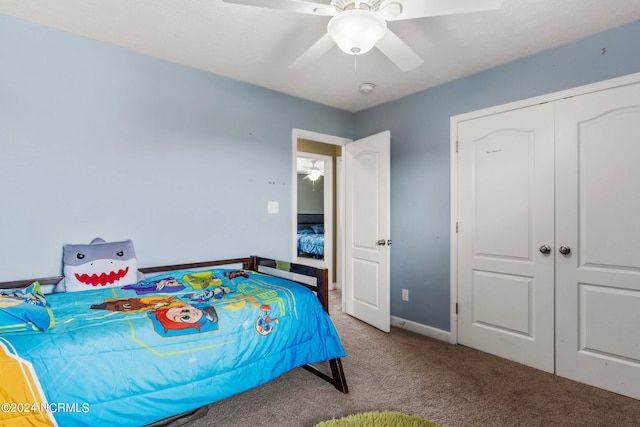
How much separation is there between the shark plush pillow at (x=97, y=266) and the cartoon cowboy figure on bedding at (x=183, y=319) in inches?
28.2

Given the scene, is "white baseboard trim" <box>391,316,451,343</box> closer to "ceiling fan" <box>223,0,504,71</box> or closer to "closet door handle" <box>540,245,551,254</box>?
"closet door handle" <box>540,245,551,254</box>

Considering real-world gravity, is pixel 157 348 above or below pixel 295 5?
below

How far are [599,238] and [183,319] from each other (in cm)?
259

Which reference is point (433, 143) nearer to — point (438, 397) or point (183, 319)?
point (438, 397)

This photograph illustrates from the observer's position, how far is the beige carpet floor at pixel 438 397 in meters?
1.83

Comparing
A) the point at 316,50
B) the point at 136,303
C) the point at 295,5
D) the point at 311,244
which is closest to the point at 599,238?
the point at 316,50

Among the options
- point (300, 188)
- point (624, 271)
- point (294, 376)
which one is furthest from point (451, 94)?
point (300, 188)

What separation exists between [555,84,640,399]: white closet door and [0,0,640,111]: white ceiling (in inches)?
21.3

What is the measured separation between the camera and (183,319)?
5.32ft

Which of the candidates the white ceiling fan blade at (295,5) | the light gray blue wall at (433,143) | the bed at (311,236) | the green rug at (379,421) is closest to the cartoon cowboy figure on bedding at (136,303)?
the green rug at (379,421)

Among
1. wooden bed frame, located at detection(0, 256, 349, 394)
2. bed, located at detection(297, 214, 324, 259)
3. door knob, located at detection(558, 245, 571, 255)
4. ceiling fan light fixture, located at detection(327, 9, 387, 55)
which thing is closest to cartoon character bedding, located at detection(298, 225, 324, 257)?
bed, located at detection(297, 214, 324, 259)

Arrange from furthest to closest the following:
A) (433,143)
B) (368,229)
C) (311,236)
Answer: (311,236) → (368,229) → (433,143)

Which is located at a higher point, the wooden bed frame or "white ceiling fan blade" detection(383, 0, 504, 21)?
"white ceiling fan blade" detection(383, 0, 504, 21)

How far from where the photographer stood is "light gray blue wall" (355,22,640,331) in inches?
90.5
